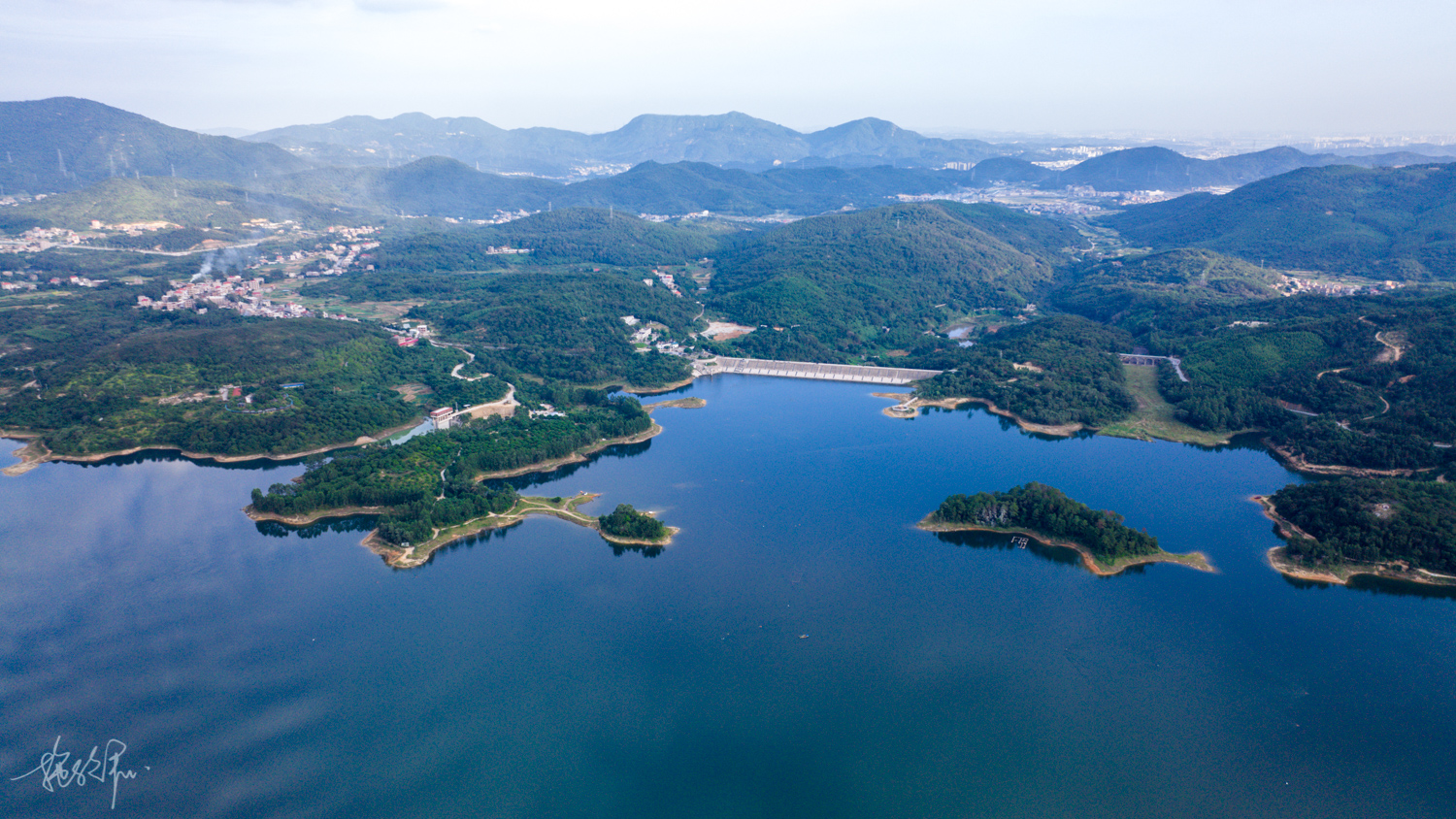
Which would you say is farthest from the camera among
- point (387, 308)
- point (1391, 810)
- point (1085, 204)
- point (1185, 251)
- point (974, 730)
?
point (1085, 204)

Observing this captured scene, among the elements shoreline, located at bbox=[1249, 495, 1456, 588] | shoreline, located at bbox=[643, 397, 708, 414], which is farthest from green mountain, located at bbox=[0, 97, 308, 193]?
shoreline, located at bbox=[1249, 495, 1456, 588]

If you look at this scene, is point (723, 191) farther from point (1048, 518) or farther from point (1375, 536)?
point (1375, 536)

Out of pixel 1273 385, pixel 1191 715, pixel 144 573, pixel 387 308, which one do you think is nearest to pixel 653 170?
pixel 387 308

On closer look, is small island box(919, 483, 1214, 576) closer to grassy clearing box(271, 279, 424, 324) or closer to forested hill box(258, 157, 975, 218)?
grassy clearing box(271, 279, 424, 324)

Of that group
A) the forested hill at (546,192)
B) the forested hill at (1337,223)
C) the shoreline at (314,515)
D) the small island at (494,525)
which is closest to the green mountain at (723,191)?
the forested hill at (546,192)

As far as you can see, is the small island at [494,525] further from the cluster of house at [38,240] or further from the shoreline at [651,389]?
the cluster of house at [38,240]

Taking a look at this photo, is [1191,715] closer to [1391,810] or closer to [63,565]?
[1391,810]

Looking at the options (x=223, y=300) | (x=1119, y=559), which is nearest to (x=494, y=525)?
(x=1119, y=559)
